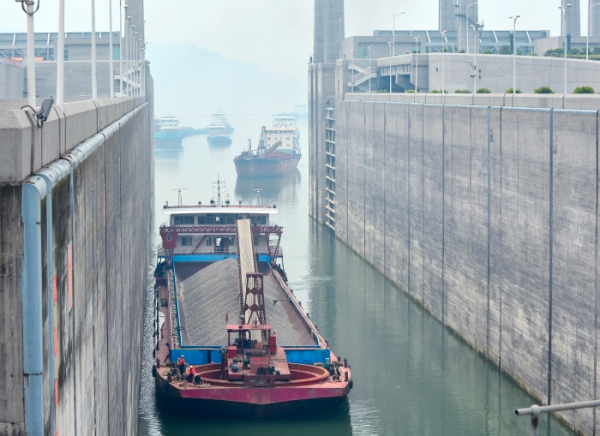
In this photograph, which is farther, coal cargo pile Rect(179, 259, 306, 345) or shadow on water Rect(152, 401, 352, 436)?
coal cargo pile Rect(179, 259, 306, 345)

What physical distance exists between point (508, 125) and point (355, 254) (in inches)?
989

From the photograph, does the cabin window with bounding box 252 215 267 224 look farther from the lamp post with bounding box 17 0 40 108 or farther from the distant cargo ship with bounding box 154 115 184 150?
the distant cargo ship with bounding box 154 115 184 150

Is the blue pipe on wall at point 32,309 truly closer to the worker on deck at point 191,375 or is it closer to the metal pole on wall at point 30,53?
the metal pole on wall at point 30,53

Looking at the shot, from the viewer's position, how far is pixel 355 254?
172 ft

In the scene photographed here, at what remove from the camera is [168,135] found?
175 m

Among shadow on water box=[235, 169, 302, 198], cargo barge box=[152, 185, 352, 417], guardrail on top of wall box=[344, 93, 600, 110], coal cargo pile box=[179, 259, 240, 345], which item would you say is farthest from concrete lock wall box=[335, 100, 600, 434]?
shadow on water box=[235, 169, 302, 198]

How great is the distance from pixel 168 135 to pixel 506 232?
152 meters

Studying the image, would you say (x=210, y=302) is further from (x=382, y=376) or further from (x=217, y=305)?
(x=382, y=376)

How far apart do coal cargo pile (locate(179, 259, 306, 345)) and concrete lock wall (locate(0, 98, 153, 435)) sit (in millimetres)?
14368

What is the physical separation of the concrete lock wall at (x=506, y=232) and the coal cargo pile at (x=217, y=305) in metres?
6.08

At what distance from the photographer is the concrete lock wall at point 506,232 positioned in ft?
71.7

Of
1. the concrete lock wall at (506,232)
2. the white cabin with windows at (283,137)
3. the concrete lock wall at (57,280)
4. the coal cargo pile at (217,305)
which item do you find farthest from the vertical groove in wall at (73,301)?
the white cabin with windows at (283,137)

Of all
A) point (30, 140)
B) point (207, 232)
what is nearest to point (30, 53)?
point (30, 140)

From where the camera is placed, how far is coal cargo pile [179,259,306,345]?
1110 inches
